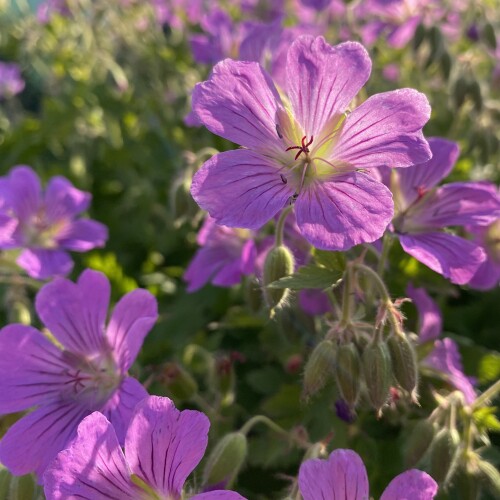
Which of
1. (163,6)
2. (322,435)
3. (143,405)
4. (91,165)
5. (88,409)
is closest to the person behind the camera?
(143,405)

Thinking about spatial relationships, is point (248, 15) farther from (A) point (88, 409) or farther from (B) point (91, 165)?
(A) point (88, 409)

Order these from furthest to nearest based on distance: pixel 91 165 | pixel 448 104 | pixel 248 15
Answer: pixel 248 15, pixel 91 165, pixel 448 104

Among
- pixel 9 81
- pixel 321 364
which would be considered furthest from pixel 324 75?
pixel 9 81

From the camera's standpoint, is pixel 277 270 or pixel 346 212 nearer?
pixel 346 212

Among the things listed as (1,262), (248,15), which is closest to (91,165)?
(1,262)

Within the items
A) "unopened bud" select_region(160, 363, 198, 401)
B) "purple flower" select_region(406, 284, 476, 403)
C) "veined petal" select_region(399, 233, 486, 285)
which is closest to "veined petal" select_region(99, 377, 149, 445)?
"unopened bud" select_region(160, 363, 198, 401)

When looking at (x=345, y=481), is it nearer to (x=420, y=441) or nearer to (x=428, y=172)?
(x=420, y=441)

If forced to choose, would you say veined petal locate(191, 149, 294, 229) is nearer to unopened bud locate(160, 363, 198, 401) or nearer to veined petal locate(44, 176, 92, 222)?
unopened bud locate(160, 363, 198, 401)
